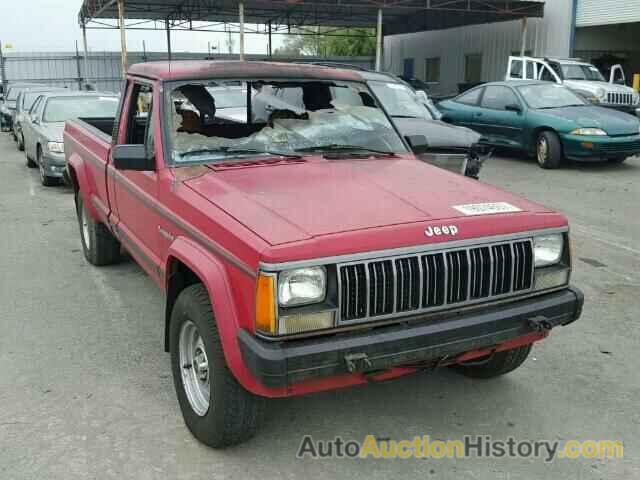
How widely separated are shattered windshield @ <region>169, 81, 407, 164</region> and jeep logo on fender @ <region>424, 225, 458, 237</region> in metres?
1.36

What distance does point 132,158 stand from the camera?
3.84 meters

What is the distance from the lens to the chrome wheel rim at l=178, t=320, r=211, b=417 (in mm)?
3326

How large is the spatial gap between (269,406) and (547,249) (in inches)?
67.6

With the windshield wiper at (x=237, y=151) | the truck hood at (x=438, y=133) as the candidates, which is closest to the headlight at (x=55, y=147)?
the truck hood at (x=438, y=133)

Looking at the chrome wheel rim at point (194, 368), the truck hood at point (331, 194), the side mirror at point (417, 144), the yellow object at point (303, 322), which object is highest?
the side mirror at point (417, 144)

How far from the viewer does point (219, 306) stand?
290cm

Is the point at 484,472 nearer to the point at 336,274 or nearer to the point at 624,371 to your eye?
the point at 336,274

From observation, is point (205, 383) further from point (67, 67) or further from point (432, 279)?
point (67, 67)

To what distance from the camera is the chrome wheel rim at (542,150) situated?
12.1 m

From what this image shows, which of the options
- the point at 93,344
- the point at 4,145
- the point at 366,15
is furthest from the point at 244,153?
the point at 366,15

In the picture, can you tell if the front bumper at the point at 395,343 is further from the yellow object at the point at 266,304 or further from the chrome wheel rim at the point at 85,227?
the chrome wheel rim at the point at 85,227

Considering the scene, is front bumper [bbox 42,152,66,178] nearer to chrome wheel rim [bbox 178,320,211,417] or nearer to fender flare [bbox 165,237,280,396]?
chrome wheel rim [bbox 178,320,211,417]

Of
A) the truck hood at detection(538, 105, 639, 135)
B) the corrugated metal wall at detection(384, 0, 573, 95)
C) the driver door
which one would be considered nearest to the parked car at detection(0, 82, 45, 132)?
the driver door

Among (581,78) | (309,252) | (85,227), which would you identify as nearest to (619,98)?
(581,78)
